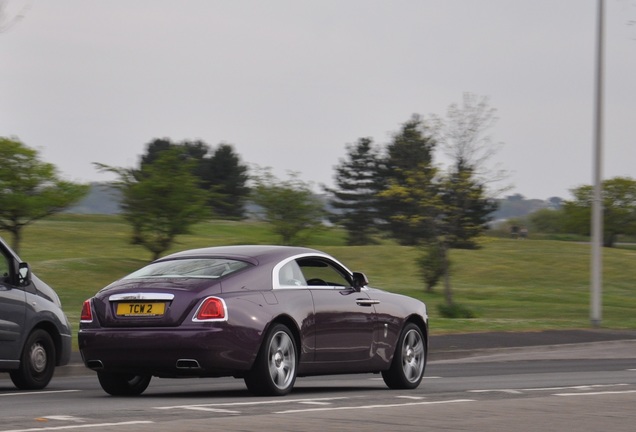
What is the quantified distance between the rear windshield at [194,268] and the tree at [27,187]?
1176 inches

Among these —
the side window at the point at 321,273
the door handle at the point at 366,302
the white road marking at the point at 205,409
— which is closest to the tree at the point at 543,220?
the door handle at the point at 366,302

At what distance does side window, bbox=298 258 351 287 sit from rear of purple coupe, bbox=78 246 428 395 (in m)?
0.01

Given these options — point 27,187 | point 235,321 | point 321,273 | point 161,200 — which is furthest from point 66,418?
point 161,200

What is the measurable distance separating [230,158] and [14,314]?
109 meters

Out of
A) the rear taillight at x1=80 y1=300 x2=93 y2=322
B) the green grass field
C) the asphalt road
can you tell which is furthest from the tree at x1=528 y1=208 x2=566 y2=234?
the rear taillight at x1=80 y1=300 x2=93 y2=322

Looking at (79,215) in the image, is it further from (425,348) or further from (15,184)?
(425,348)

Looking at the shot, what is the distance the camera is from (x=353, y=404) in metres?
11.3

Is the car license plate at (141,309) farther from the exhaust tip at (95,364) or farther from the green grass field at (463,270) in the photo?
the green grass field at (463,270)

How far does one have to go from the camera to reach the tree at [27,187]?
41.2m

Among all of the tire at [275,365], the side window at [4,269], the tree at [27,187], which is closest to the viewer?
the tire at [275,365]

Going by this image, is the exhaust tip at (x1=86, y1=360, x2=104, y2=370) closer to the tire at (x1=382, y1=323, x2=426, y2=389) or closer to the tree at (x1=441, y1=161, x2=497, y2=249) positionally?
the tire at (x1=382, y1=323, x2=426, y2=389)

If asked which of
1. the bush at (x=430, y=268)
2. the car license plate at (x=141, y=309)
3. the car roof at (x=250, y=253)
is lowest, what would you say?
the car license plate at (x=141, y=309)

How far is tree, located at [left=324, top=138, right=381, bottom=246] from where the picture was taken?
117 m

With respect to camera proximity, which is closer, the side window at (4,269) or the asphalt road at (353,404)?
the asphalt road at (353,404)
